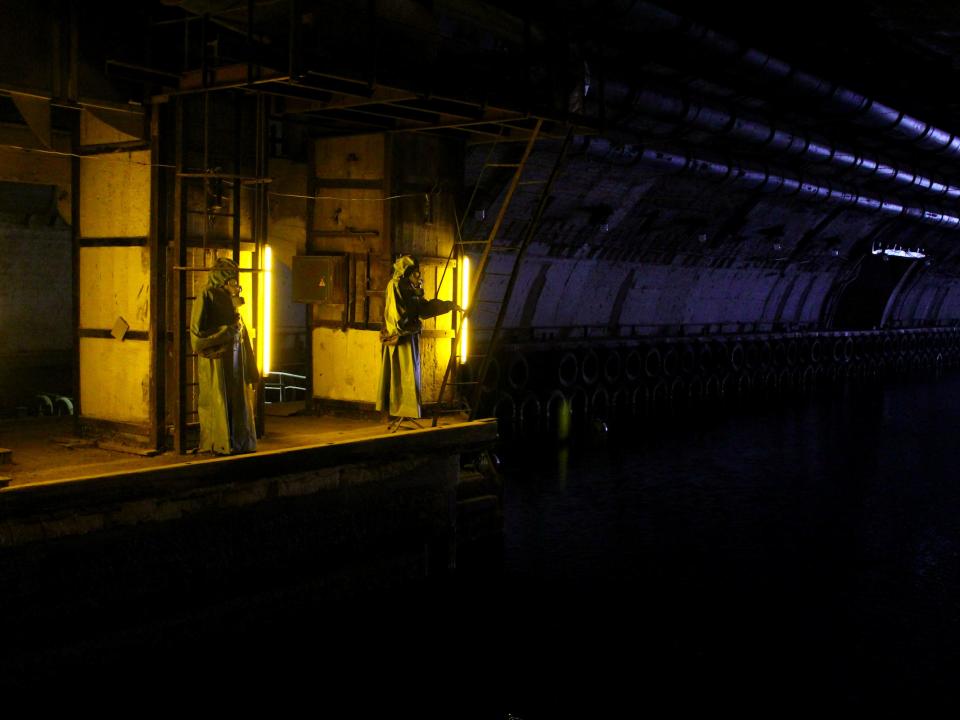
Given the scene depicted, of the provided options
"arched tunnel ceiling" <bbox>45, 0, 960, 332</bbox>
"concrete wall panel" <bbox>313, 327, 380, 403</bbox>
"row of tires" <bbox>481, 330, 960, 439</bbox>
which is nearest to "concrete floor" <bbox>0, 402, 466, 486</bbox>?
"concrete wall panel" <bbox>313, 327, 380, 403</bbox>

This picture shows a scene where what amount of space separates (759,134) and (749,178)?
121 cm

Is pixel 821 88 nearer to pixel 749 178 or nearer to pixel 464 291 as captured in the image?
pixel 749 178

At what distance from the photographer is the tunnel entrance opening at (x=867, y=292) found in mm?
31828

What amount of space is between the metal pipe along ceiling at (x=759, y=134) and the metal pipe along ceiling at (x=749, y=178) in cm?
59

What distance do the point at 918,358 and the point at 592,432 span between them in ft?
75.3

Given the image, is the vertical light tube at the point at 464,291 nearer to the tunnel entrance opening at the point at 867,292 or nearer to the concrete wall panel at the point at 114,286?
the concrete wall panel at the point at 114,286

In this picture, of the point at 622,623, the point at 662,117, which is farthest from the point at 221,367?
the point at 662,117

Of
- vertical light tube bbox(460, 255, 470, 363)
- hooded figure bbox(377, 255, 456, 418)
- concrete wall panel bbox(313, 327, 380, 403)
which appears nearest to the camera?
hooded figure bbox(377, 255, 456, 418)

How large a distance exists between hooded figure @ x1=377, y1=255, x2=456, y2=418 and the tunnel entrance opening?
23.3 meters

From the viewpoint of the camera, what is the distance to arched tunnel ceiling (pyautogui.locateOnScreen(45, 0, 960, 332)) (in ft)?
32.9

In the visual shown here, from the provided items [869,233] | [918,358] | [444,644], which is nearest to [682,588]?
[444,644]

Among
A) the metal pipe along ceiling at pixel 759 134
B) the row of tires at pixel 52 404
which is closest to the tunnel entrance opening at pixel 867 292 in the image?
the metal pipe along ceiling at pixel 759 134

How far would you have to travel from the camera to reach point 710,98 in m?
20.0

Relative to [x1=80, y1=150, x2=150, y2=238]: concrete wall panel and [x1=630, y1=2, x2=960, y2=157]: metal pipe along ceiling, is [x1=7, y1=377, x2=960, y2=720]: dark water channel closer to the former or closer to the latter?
[x1=80, y1=150, x2=150, y2=238]: concrete wall panel
